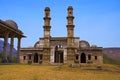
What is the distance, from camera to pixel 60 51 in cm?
4769

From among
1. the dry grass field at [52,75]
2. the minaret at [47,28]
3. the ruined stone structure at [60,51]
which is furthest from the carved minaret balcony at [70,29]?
the dry grass field at [52,75]

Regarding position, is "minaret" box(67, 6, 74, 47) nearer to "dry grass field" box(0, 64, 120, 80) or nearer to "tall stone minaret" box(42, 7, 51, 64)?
"tall stone minaret" box(42, 7, 51, 64)

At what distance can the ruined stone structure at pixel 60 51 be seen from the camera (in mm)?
42594

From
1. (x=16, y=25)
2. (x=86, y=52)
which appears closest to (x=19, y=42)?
(x=16, y=25)

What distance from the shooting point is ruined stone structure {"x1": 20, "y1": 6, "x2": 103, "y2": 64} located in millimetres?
42594

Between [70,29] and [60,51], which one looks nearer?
[70,29]

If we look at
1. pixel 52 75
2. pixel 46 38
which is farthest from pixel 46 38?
pixel 52 75

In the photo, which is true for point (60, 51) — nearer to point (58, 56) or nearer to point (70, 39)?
point (58, 56)

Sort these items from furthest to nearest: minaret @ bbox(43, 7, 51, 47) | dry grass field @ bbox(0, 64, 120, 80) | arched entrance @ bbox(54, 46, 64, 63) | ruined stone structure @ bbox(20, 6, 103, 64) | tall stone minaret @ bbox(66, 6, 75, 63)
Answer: arched entrance @ bbox(54, 46, 64, 63) < minaret @ bbox(43, 7, 51, 47) < ruined stone structure @ bbox(20, 6, 103, 64) < tall stone minaret @ bbox(66, 6, 75, 63) < dry grass field @ bbox(0, 64, 120, 80)

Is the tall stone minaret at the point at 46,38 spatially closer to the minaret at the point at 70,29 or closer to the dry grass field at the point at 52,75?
the minaret at the point at 70,29

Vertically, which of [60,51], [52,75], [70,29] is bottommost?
[52,75]

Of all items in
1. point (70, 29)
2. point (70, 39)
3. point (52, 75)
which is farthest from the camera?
point (70, 29)

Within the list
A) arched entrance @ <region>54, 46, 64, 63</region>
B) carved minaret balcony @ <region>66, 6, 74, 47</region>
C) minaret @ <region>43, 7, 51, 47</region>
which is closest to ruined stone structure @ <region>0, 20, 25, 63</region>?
minaret @ <region>43, 7, 51, 47</region>

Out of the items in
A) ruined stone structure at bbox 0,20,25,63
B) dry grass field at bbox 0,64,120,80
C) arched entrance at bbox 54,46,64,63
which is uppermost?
ruined stone structure at bbox 0,20,25,63
